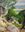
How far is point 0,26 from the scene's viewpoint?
0.67 metres

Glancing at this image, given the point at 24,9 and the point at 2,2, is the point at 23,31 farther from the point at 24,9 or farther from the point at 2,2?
the point at 2,2

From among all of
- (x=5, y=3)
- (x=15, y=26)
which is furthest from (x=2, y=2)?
(x=15, y=26)

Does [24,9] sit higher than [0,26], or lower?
higher

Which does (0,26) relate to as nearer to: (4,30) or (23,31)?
(4,30)

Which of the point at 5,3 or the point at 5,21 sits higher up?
the point at 5,3

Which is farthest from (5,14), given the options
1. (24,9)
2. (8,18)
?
(24,9)

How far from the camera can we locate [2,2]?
0.71 meters

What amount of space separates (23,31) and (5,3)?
297mm

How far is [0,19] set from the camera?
0.68 meters

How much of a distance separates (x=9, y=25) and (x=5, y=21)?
→ 51mm

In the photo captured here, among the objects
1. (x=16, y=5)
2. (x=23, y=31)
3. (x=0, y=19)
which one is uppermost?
(x=16, y=5)

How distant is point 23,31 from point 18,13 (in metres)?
0.16

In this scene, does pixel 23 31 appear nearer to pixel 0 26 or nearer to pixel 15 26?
pixel 15 26

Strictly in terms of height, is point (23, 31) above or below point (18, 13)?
below
